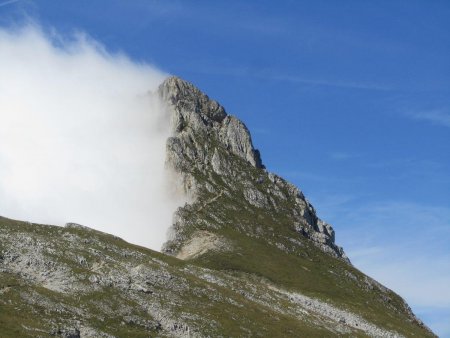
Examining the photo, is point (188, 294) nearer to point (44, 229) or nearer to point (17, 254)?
point (17, 254)

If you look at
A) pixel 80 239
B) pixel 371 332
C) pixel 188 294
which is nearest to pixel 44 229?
pixel 80 239

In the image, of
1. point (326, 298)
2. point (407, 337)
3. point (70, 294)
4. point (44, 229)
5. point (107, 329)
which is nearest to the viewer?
point (107, 329)

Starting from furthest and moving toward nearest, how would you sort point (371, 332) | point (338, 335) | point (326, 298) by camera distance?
point (326, 298) < point (371, 332) < point (338, 335)

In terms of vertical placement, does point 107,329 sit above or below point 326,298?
below

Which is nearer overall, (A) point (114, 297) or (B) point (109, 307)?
(B) point (109, 307)

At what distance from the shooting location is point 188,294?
112m

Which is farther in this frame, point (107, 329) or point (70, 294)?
point (70, 294)

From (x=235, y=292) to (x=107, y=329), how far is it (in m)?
50.0

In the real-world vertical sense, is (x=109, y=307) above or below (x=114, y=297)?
below

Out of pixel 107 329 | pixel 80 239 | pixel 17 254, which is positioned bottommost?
pixel 107 329

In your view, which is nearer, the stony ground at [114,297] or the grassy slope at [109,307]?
the grassy slope at [109,307]

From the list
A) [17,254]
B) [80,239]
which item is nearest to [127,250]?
[80,239]

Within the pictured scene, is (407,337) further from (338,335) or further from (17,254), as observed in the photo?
(17,254)

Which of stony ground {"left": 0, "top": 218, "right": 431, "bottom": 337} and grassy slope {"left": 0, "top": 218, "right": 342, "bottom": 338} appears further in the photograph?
stony ground {"left": 0, "top": 218, "right": 431, "bottom": 337}
